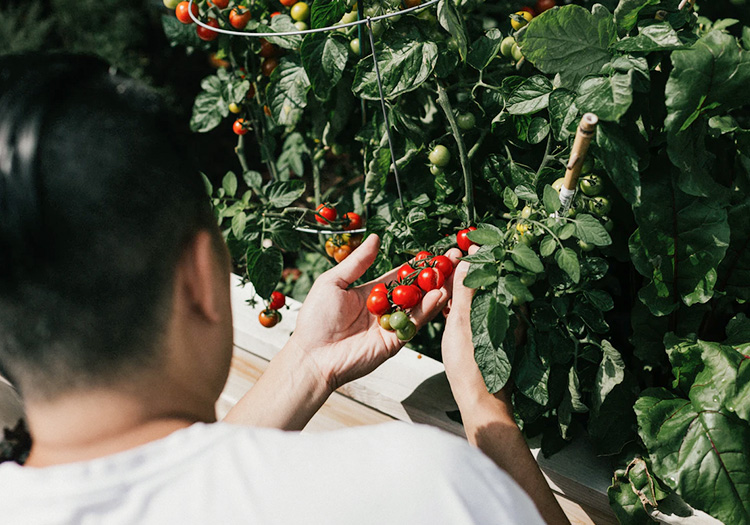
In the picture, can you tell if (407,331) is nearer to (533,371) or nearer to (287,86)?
(533,371)

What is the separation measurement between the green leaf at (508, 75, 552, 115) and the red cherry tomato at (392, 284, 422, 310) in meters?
0.34

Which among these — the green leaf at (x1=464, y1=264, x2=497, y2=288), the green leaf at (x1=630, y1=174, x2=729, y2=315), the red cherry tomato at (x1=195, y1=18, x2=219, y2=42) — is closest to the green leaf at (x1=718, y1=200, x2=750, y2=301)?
the green leaf at (x1=630, y1=174, x2=729, y2=315)

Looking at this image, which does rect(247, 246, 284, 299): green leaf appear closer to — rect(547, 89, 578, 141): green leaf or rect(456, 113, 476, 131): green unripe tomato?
rect(456, 113, 476, 131): green unripe tomato

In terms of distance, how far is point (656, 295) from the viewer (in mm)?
1013

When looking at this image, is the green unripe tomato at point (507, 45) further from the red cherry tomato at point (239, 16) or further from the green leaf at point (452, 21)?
the red cherry tomato at point (239, 16)

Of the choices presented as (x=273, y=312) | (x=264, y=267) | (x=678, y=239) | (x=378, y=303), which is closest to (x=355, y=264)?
(x=378, y=303)

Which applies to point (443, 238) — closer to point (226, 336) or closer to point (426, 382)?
point (426, 382)

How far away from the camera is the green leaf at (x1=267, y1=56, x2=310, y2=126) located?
1.26 meters

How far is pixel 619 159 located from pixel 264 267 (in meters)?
0.73

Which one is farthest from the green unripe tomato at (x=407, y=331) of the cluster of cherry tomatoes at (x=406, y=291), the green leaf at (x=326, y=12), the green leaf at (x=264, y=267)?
the green leaf at (x=326, y=12)

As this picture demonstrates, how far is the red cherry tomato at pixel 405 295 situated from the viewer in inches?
39.8

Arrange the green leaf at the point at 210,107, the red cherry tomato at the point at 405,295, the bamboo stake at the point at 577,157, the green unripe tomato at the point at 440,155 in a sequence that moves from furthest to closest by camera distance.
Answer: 1. the green leaf at the point at 210,107
2. the green unripe tomato at the point at 440,155
3. the red cherry tomato at the point at 405,295
4. the bamboo stake at the point at 577,157

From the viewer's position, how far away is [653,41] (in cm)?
80

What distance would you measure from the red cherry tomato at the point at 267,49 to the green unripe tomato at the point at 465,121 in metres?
0.53
